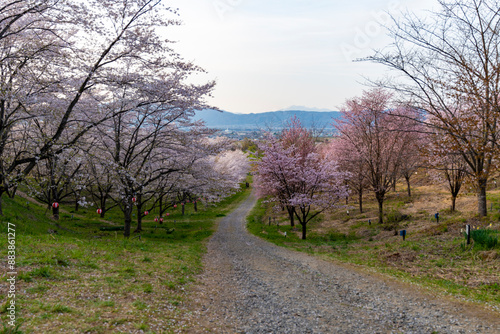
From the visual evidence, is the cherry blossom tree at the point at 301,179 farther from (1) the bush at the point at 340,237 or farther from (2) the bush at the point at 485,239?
(2) the bush at the point at 485,239

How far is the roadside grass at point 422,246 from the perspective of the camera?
857cm

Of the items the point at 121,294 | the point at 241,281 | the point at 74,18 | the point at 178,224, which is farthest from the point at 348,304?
the point at 178,224

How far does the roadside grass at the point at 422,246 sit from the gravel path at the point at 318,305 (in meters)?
1.05

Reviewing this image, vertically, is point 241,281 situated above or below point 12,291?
below

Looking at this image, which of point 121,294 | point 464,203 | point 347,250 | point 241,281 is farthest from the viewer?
point 464,203

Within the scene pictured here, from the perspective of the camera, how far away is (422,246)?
1263 cm

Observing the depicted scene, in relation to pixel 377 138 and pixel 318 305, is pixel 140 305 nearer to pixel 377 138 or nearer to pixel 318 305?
pixel 318 305

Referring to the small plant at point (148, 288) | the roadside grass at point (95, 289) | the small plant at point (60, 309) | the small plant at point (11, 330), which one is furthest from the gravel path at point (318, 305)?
the small plant at point (11, 330)

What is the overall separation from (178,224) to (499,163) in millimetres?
24200

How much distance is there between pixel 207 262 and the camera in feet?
41.5

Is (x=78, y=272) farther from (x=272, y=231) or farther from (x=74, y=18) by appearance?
(x=272, y=231)

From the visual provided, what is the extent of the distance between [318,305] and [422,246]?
7671 mm

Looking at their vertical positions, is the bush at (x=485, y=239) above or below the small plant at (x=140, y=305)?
above

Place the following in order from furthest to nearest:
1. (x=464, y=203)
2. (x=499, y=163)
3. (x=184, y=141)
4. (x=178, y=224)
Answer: (x=178, y=224) < (x=464, y=203) < (x=184, y=141) < (x=499, y=163)
